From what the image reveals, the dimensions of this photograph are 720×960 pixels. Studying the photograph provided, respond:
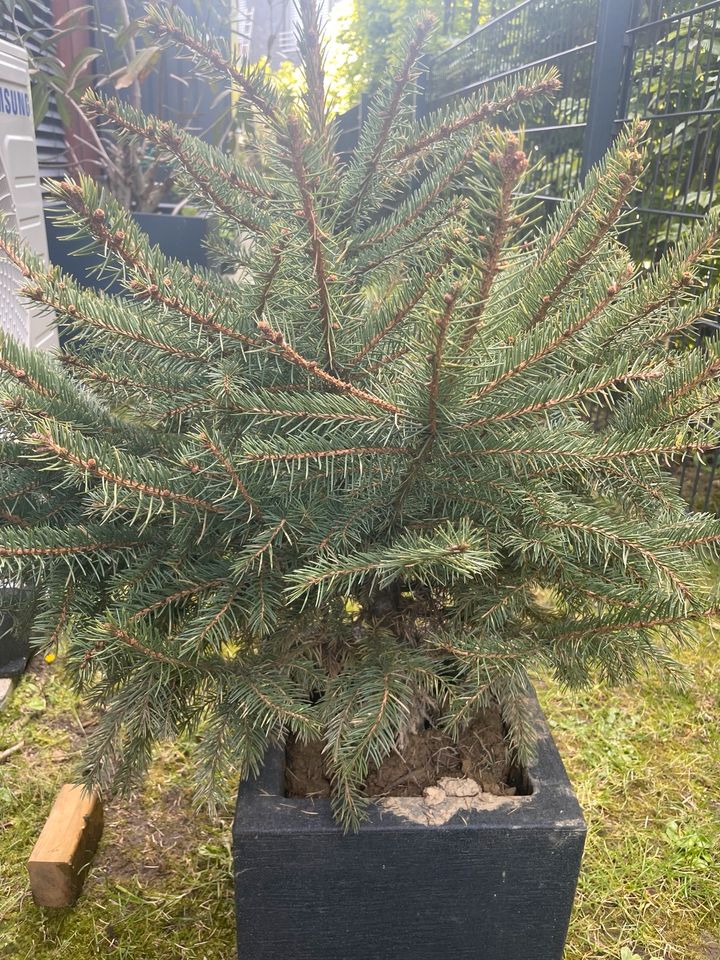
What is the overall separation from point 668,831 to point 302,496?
1.49 m

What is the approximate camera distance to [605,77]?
2924 mm

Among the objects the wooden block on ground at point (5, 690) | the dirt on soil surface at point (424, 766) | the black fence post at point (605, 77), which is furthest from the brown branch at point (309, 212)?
the black fence post at point (605, 77)

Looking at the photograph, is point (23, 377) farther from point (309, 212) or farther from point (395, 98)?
point (395, 98)

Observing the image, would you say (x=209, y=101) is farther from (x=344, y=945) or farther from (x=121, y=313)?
(x=344, y=945)

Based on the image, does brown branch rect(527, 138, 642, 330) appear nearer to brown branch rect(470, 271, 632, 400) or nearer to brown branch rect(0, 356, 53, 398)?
brown branch rect(470, 271, 632, 400)

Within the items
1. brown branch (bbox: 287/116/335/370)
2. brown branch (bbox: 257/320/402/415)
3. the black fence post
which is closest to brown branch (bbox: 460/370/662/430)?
brown branch (bbox: 257/320/402/415)

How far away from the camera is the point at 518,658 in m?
1.03

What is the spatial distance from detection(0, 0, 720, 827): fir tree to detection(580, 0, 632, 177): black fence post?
6.39ft

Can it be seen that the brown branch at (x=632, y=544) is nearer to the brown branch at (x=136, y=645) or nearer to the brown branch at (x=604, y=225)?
the brown branch at (x=604, y=225)

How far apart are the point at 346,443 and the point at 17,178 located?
6.28 ft

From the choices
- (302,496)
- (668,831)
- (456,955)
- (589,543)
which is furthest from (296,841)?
(668,831)

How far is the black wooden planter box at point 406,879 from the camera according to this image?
46.4 inches

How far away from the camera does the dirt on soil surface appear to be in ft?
4.31

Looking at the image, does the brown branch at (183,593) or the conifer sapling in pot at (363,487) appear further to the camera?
the brown branch at (183,593)
